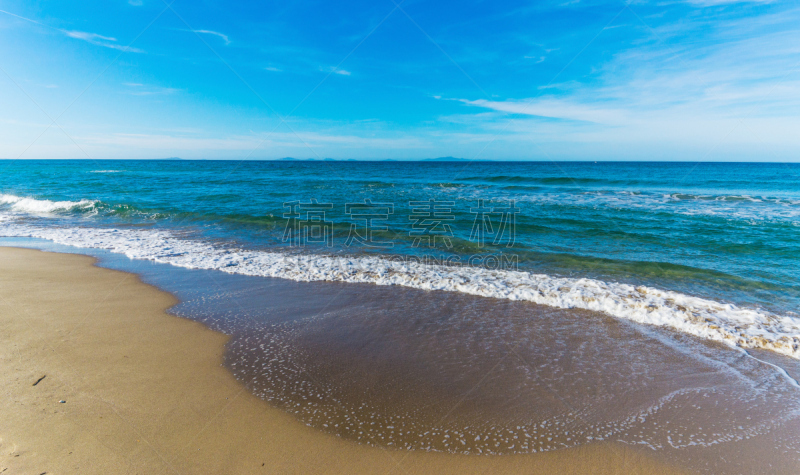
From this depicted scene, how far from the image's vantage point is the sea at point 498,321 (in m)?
3.44

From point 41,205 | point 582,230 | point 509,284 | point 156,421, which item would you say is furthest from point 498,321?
point 41,205

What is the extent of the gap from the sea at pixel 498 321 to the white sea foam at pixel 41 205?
445cm

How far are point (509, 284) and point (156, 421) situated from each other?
19.5 feet

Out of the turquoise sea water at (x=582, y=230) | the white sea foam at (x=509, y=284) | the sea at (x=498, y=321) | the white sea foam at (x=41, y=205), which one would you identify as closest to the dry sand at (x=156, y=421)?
the sea at (x=498, y=321)

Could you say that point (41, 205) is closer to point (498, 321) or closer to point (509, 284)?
point (509, 284)

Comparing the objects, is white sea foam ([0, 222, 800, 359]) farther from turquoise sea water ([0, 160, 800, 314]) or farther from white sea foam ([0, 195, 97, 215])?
white sea foam ([0, 195, 97, 215])

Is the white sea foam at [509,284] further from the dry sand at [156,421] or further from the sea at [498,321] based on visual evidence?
the dry sand at [156,421]

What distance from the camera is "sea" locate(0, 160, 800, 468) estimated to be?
3.44m

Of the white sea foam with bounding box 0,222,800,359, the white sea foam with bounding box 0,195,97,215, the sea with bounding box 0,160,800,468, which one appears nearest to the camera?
the sea with bounding box 0,160,800,468

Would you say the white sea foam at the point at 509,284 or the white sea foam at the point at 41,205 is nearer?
the white sea foam at the point at 509,284

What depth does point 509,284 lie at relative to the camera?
→ 7148 mm

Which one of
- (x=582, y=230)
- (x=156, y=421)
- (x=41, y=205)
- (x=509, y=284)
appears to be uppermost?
(x=41, y=205)

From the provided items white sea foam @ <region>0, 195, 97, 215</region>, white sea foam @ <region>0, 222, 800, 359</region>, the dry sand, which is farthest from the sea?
white sea foam @ <region>0, 195, 97, 215</region>

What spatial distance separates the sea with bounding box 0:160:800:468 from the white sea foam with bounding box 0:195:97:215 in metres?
4.45
